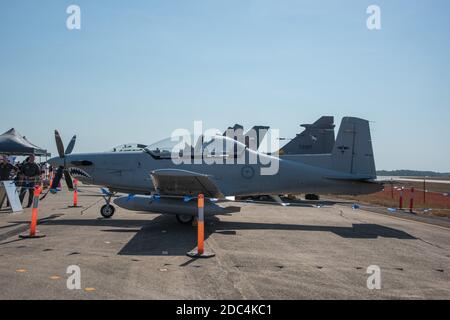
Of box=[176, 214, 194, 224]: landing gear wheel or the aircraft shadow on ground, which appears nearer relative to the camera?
the aircraft shadow on ground

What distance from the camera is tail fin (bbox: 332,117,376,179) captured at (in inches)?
436

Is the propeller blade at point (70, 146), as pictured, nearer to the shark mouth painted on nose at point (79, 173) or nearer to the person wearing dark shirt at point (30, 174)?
the shark mouth painted on nose at point (79, 173)

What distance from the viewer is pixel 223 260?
21.0 ft

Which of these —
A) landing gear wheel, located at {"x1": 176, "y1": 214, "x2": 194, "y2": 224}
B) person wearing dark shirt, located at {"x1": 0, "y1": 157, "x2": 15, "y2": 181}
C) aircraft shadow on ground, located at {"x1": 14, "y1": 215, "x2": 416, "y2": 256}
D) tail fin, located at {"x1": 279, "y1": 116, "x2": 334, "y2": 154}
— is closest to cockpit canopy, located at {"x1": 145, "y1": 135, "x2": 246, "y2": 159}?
landing gear wheel, located at {"x1": 176, "y1": 214, "x2": 194, "y2": 224}

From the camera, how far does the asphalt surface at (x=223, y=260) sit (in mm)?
4734

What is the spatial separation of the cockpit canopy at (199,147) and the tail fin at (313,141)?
8085mm

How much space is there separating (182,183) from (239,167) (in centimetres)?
201

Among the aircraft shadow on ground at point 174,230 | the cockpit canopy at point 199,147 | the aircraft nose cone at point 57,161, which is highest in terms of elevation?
the cockpit canopy at point 199,147

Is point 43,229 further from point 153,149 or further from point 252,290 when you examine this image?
point 252,290

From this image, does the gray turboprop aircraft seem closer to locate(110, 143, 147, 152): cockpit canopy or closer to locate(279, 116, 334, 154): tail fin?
locate(110, 143, 147, 152): cockpit canopy

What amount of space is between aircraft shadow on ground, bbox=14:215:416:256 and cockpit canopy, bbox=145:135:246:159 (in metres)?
1.88
